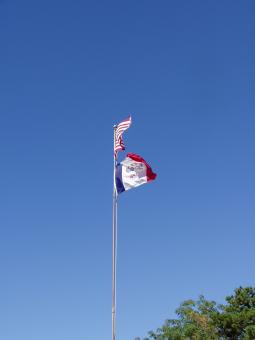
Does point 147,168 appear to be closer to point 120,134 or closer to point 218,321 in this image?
point 120,134

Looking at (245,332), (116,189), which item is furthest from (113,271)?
(245,332)

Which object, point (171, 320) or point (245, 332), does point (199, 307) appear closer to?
point (171, 320)

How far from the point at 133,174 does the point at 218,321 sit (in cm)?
2497

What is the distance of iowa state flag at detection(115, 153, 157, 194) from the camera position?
2191 centimetres

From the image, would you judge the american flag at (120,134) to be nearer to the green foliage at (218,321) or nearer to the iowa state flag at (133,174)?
the iowa state flag at (133,174)

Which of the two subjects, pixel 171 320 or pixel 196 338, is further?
pixel 171 320

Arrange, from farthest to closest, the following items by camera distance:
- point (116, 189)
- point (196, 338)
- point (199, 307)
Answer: point (199, 307)
point (196, 338)
point (116, 189)

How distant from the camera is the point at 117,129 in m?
22.9

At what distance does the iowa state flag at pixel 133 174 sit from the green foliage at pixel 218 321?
2290 centimetres

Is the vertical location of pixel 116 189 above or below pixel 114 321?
above

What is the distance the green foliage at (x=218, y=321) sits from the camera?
4175 centimetres

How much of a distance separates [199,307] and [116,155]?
31204 millimetres

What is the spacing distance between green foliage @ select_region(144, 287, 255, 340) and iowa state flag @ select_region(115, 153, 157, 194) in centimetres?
2290

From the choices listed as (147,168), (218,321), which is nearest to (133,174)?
(147,168)
